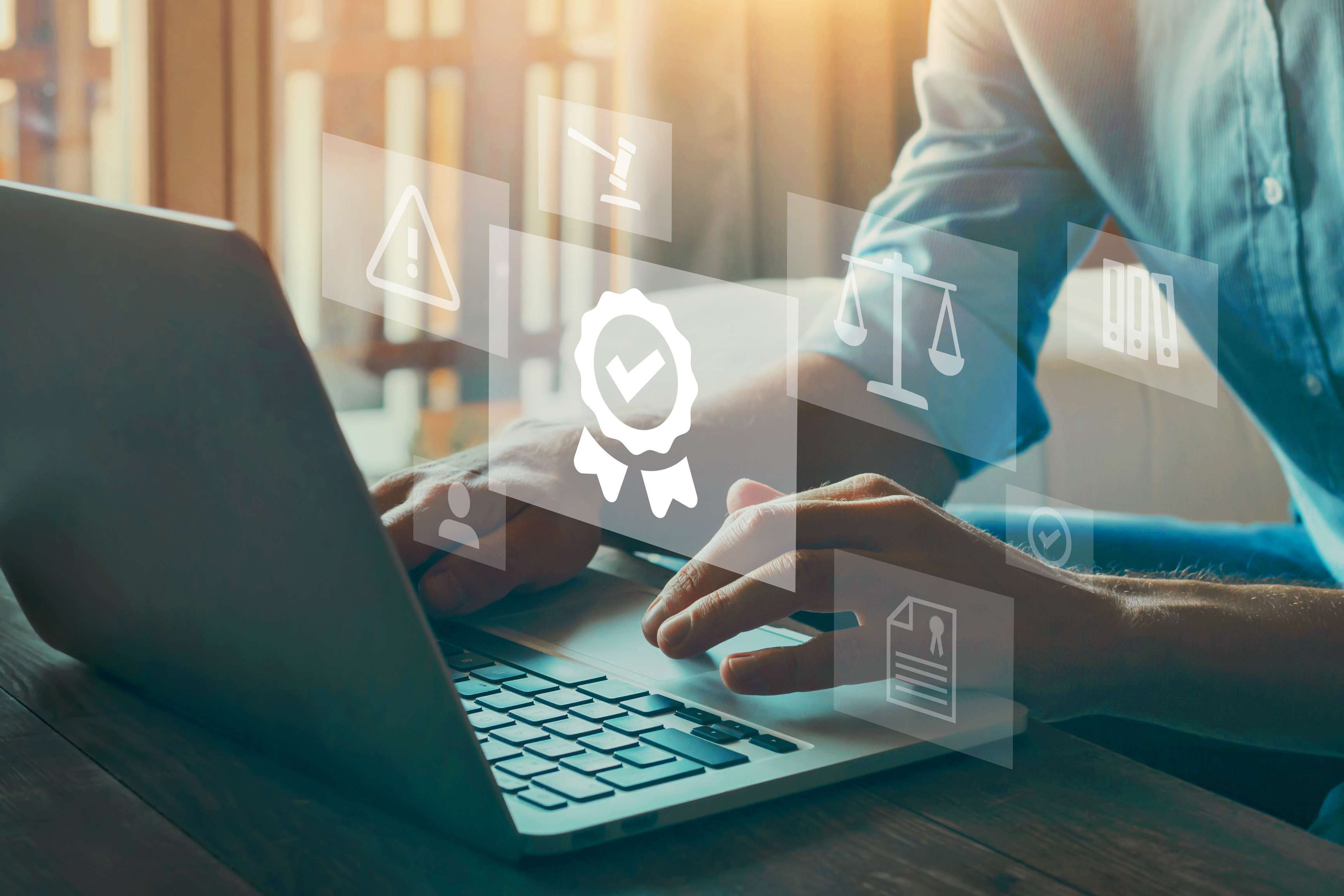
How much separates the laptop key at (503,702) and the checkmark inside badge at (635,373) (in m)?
1.21

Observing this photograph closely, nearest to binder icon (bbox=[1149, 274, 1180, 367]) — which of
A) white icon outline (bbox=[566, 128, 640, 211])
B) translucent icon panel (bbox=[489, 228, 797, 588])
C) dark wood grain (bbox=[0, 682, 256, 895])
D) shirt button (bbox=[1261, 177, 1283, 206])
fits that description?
shirt button (bbox=[1261, 177, 1283, 206])

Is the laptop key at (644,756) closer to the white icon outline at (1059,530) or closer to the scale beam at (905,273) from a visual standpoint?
the white icon outline at (1059,530)

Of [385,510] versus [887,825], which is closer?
[887,825]

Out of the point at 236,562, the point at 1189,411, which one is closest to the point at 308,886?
the point at 236,562

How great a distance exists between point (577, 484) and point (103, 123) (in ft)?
6.82

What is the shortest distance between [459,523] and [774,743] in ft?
0.89

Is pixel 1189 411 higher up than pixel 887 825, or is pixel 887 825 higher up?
pixel 887 825

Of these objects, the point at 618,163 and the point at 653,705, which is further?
the point at 618,163

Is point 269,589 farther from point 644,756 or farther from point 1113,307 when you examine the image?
point 1113,307

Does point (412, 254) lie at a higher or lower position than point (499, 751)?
lower

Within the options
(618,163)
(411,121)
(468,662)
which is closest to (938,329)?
(468,662)

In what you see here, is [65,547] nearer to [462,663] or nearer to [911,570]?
[462,663]

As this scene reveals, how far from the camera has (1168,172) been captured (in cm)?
95

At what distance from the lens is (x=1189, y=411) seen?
1.57 metres
